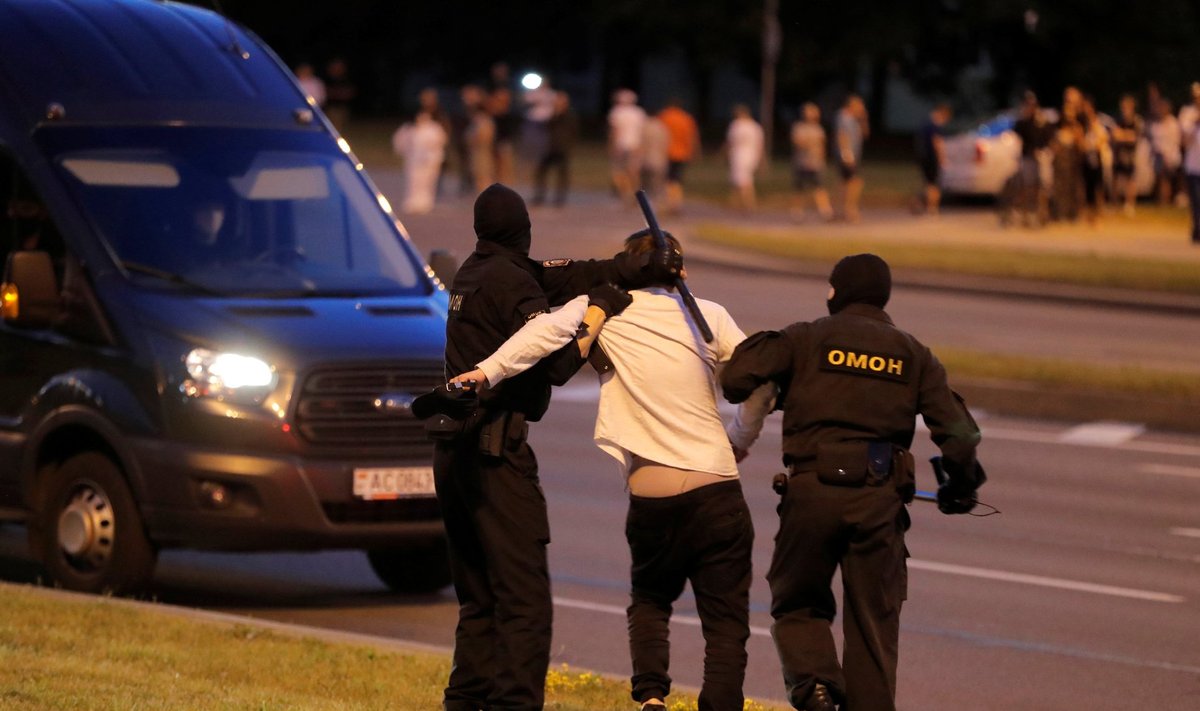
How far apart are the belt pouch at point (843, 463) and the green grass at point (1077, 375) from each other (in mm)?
10684

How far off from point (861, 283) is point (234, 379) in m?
3.47

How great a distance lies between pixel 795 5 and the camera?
193ft

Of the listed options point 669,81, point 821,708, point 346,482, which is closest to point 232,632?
point 346,482

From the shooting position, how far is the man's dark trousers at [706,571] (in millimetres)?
6645

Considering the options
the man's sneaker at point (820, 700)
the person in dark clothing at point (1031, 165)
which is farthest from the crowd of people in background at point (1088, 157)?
the man's sneaker at point (820, 700)

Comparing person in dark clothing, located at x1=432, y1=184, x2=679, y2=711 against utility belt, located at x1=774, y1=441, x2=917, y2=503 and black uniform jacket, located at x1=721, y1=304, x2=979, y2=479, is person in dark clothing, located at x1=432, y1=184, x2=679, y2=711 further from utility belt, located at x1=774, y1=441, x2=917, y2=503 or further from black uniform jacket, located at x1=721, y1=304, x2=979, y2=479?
utility belt, located at x1=774, y1=441, x2=917, y2=503

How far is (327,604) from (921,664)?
2808mm

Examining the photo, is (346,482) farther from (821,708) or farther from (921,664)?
(821,708)

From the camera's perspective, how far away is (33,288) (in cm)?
944

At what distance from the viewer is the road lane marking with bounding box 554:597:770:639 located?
948cm

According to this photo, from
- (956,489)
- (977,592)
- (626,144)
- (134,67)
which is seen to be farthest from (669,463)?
(626,144)

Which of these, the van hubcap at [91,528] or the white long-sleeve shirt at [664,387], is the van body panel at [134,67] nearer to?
the van hubcap at [91,528]

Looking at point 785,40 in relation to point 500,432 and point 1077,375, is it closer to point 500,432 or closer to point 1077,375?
point 1077,375

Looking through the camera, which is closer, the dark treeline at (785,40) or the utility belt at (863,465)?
the utility belt at (863,465)
